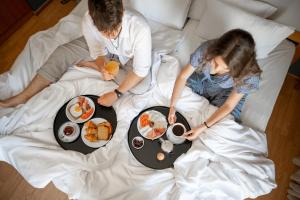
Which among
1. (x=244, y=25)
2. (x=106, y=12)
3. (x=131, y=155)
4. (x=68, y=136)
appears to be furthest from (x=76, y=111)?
(x=244, y=25)

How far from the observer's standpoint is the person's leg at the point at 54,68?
58.0 inches

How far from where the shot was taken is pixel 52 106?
1.42m

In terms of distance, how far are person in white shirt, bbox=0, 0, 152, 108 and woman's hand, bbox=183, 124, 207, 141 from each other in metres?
0.39

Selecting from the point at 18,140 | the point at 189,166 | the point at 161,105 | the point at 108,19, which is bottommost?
the point at 189,166

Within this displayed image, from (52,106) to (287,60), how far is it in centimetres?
152

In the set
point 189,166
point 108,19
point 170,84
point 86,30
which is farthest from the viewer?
point 170,84

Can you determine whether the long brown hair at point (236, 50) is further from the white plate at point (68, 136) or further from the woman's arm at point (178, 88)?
the white plate at point (68, 136)

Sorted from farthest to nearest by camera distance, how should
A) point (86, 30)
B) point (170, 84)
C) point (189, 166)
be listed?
point (170, 84), point (86, 30), point (189, 166)

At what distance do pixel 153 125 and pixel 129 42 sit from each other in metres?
0.48

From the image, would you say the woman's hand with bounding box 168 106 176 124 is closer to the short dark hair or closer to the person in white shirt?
the person in white shirt

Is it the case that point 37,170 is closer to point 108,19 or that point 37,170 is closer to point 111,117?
point 111,117

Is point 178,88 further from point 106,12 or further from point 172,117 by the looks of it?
point 106,12

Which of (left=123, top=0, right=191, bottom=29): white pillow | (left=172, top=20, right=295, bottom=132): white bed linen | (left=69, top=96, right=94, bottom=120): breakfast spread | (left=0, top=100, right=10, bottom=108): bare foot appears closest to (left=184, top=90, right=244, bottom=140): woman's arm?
(left=172, top=20, right=295, bottom=132): white bed linen

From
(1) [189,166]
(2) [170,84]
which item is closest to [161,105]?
(2) [170,84]
